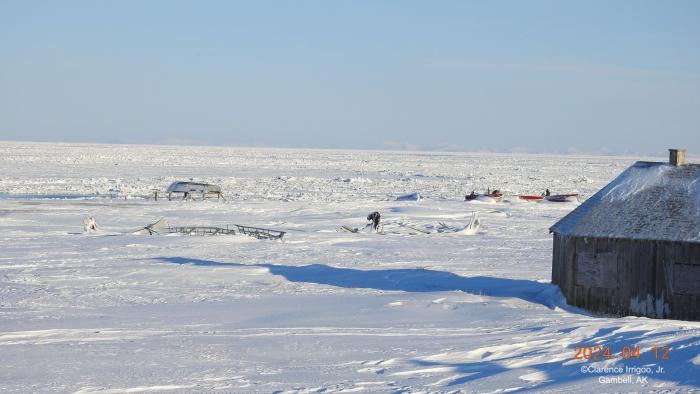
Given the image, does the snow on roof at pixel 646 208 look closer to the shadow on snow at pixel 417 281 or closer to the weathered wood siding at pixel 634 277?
the weathered wood siding at pixel 634 277

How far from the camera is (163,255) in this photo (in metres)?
27.4

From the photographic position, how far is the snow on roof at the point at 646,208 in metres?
18.0

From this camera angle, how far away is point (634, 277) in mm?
18109

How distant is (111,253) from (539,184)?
175ft

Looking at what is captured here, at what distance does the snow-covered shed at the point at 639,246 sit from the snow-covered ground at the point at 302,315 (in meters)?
0.68

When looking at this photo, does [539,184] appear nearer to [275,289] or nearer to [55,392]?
[275,289]

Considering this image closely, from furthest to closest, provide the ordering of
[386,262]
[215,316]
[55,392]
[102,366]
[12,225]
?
[12,225] → [386,262] → [215,316] → [102,366] → [55,392]

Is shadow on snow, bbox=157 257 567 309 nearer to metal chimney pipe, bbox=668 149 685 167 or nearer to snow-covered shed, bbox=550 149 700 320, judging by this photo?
snow-covered shed, bbox=550 149 700 320

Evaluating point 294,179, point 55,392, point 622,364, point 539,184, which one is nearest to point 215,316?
point 55,392
